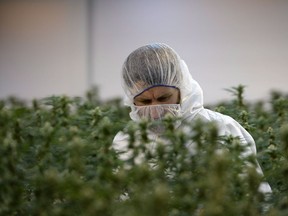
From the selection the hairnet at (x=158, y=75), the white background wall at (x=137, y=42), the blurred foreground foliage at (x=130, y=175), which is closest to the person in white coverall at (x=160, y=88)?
the hairnet at (x=158, y=75)

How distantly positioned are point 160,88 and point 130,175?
137 cm

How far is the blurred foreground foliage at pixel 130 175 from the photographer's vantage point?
1799 millimetres

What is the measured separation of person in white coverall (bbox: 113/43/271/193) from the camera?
10.7 ft

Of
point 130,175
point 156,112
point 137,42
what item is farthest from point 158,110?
point 137,42

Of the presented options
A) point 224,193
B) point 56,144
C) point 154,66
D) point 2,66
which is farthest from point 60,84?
point 224,193

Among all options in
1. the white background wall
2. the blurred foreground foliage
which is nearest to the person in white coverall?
the blurred foreground foliage

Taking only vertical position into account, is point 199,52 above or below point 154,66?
below

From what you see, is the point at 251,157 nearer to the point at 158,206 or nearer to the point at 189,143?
the point at 189,143

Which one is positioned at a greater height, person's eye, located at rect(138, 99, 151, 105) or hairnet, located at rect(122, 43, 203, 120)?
hairnet, located at rect(122, 43, 203, 120)

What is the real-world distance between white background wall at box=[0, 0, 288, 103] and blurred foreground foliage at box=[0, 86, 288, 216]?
269 inches

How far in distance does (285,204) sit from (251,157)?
0.23m

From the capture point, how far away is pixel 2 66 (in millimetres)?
9547

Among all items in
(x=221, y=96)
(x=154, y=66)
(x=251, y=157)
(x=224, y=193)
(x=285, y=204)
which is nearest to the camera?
(x=224, y=193)

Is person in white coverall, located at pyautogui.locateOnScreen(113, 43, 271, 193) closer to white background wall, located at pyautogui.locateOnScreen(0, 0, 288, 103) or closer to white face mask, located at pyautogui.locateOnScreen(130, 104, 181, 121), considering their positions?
white face mask, located at pyautogui.locateOnScreen(130, 104, 181, 121)
